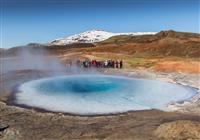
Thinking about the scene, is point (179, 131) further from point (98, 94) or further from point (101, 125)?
point (98, 94)

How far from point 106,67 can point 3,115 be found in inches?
816

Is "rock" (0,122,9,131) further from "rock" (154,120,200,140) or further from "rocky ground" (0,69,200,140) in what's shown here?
"rock" (154,120,200,140)

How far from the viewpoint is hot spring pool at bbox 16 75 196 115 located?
18.0 m

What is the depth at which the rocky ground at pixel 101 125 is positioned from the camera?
12.4m

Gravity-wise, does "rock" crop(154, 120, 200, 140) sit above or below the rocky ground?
above

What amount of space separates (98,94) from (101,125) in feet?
26.3

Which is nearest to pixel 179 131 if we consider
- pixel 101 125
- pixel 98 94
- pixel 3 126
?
pixel 101 125

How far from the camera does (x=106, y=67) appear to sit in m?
36.1

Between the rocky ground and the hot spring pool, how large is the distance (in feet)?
4.00

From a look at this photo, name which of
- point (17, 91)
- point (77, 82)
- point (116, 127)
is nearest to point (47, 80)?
point (77, 82)

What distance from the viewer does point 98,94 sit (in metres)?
22.1

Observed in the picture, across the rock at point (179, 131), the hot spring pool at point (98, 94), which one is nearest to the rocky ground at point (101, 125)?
the rock at point (179, 131)

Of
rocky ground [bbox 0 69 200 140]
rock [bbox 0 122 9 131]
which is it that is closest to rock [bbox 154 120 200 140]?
rocky ground [bbox 0 69 200 140]

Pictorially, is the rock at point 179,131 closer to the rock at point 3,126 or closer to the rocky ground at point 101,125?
the rocky ground at point 101,125
